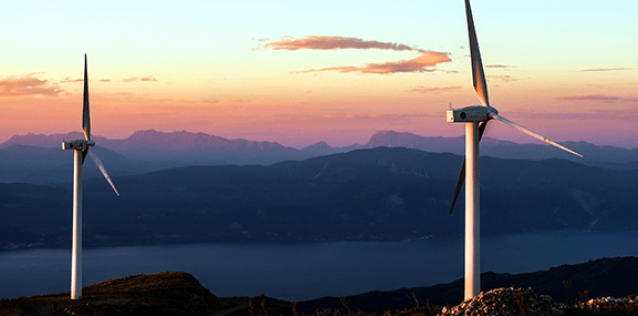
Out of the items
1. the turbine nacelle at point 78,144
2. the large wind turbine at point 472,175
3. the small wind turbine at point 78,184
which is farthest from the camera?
the turbine nacelle at point 78,144

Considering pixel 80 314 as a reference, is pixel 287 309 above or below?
below

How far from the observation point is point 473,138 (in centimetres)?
3772

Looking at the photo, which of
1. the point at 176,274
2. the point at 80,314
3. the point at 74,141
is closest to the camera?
the point at 80,314

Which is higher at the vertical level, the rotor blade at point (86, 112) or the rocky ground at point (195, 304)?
the rotor blade at point (86, 112)

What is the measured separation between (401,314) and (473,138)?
13726mm

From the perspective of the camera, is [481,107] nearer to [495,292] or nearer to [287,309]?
[495,292]

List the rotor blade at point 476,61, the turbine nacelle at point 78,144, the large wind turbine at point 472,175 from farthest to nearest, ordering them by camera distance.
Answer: the turbine nacelle at point 78,144 → the rotor blade at point 476,61 → the large wind turbine at point 472,175

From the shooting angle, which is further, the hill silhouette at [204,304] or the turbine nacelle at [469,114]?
the turbine nacelle at [469,114]

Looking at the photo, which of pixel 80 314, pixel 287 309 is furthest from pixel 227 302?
pixel 80 314

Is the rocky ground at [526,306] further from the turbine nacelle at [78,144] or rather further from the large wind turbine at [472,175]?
the turbine nacelle at [78,144]

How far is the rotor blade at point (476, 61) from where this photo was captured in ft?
136

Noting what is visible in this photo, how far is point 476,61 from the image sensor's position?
42.2 metres

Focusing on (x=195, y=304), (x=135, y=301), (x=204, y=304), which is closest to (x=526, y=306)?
(x=135, y=301)

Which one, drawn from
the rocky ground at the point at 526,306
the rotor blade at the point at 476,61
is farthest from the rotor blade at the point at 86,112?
the rocky ground at the point at 526,306
